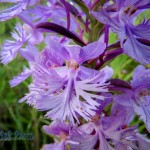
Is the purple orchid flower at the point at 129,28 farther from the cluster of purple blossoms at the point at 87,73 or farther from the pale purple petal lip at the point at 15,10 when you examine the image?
the pale purple petal lip at the point at 15,10

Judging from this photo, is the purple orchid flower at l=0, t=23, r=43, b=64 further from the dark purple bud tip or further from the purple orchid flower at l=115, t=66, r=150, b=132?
the purple orchid flower at l=115, t=66, r=150, b=132

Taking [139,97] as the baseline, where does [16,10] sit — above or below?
above

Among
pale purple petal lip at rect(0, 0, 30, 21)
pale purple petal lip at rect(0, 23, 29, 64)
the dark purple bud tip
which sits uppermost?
pale purple petal lip at rect(0, 0, 30, 21)

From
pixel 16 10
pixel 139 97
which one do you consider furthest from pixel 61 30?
pixel 139 97

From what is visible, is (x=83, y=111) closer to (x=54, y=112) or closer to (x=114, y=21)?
(x=54, y=112)

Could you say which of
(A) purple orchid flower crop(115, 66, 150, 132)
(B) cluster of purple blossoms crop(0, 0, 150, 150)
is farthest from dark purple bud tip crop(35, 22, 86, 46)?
(A) purple orchid flower crop(115, 66, 150, 132)

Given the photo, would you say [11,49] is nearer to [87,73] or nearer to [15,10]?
[15,10]

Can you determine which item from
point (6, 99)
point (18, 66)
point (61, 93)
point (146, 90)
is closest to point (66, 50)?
point (61, 93)
